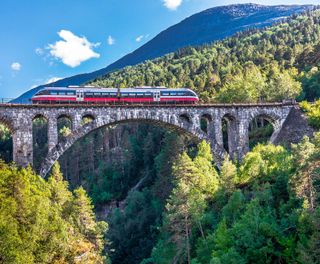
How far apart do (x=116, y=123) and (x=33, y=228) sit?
20.3 metres

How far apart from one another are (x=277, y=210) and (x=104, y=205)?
5225cm

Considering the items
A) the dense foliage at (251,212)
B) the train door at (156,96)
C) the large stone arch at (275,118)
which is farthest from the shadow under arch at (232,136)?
the train door at (156,96)

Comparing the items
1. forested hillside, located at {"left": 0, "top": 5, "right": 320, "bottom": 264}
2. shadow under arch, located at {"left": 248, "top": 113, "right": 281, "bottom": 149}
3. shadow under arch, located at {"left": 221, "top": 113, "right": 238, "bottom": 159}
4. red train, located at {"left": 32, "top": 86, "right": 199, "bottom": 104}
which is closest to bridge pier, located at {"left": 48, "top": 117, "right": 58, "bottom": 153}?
forested hillside, located at {"left": 0, "top": 5, "right": 320, "bottom": 264}

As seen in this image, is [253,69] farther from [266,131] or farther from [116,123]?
[116,123]

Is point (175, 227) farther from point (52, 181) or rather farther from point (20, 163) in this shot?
point (20, 163)

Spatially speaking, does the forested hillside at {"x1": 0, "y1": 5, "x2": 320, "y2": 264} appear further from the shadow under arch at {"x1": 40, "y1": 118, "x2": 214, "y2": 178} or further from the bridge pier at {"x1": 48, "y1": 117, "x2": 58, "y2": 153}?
the bridge pier at {"x1": 48, "y1": 117, "x2": 58, "y2": 153}

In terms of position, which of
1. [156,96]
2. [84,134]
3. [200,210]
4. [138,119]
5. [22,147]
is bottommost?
[200,210]

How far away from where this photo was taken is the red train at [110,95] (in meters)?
49.2

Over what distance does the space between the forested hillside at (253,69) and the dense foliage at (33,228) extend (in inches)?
1356

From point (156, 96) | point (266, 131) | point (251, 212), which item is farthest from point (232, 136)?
point (251, 212)

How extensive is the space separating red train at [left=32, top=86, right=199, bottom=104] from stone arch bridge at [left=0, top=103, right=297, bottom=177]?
2.15m

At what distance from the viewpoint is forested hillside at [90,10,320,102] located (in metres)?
67.7

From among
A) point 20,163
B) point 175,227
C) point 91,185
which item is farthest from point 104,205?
point 175,227

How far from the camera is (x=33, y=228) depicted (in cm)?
3197
